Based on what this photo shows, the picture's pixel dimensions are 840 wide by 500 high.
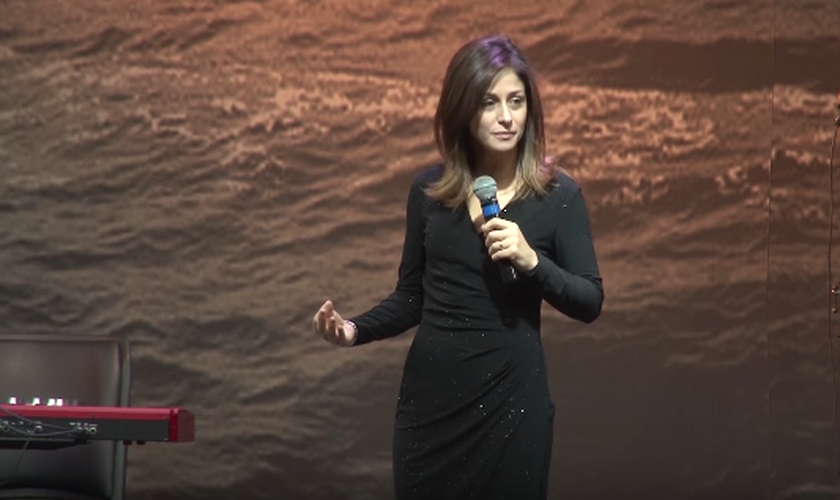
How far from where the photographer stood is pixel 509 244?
2145 millimetres

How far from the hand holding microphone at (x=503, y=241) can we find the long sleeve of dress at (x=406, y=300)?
26 centimetres

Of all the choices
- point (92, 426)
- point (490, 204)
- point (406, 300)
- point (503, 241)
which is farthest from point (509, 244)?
point (92, 426)

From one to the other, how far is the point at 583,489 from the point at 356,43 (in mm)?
1885

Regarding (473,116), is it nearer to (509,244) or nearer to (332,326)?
(509,244)

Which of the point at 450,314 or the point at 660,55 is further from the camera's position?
the point at 660,55

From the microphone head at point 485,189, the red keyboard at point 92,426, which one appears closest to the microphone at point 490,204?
the microphone head at point 485,189

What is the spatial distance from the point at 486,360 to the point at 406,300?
0.32m

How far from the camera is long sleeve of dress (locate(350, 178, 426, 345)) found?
2.50 m

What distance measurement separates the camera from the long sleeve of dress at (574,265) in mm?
2250

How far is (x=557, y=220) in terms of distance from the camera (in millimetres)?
2340

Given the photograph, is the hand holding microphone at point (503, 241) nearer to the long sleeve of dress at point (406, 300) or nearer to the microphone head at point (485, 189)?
the microphone head at point (485, 189)

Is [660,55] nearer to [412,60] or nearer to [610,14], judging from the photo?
[610,14]

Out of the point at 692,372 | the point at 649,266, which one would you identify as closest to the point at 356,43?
the point at 649,266

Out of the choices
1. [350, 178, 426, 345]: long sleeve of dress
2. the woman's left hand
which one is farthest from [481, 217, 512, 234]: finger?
[350, 178, 426, 345]: long sleeve of dress
